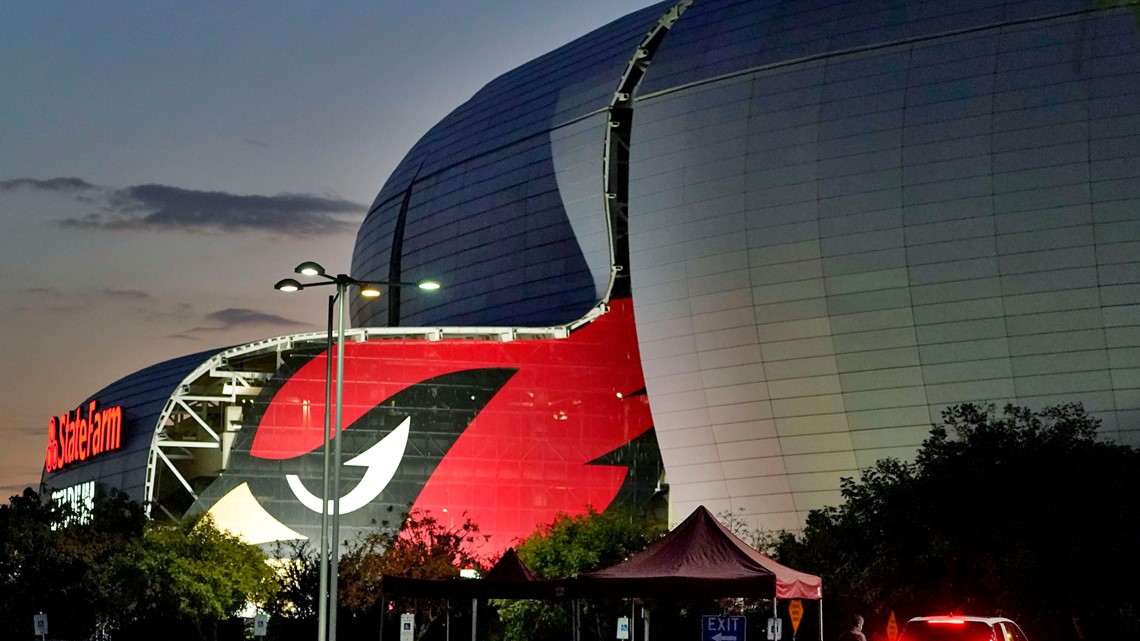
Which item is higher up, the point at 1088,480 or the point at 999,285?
the point at 999,285

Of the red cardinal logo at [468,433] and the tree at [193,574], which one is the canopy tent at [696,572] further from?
the red cardinal logo at [468,433]

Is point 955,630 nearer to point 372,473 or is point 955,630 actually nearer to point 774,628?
point 774,628

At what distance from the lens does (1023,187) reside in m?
56.7

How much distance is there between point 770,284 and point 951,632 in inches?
1507

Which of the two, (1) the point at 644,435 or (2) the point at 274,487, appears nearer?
(2) the point at 274,487

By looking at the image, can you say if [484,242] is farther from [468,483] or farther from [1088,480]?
[1088,480]

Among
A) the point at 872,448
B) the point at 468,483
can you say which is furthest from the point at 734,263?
the point at 468,483

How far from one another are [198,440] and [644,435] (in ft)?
63.7

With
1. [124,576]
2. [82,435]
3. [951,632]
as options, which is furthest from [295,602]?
[951,632]

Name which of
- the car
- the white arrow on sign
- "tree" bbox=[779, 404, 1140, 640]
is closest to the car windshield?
the car

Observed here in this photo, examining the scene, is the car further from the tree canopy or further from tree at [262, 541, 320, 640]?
tree at [262, 541, 320, 640]

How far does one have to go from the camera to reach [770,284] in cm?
6084

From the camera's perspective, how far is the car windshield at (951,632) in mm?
23016

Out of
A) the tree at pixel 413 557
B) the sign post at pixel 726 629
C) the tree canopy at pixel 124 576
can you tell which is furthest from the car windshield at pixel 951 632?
the tree canopy at pixel 124 576
